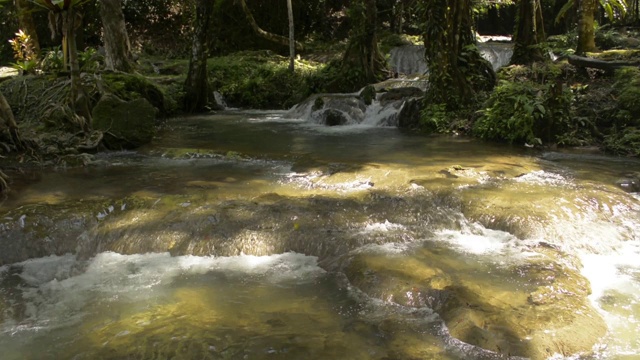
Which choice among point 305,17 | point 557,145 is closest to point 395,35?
point 305,17

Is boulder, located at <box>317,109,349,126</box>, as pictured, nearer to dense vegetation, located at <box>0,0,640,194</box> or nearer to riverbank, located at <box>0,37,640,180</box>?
riverbank, located at <box>0,37,640,180</box>

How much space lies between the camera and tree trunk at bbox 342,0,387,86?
15.4 metres

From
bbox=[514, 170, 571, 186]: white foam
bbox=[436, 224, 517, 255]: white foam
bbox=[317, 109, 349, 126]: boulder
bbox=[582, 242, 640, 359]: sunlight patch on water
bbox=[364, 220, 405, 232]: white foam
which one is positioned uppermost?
bbox=[317, 109, 349, 126]: boulder

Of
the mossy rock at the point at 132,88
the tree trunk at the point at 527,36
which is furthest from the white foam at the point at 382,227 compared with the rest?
the tree trunk at the point at 527,36

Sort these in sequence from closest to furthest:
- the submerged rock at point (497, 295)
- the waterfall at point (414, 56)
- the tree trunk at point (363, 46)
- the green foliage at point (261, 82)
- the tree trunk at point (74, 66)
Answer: the submerged rock at point (497, 295), the tree trunk at point (74, 66), the tree trunk at point (363, 46), the green foliage at point (261, 82), the waterfall at point (414, 56)

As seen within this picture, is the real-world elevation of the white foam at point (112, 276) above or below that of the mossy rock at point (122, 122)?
below

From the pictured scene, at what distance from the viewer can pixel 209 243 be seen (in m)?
5.16

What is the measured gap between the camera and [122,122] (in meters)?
9.70

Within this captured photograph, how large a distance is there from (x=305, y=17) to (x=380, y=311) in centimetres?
2266

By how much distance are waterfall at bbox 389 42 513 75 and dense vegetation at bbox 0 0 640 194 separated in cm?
75

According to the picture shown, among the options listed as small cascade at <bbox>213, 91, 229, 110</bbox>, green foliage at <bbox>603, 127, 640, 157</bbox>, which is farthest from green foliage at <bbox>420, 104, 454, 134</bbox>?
small cascade at <bbox>213, 91, 229, 110</bbox>

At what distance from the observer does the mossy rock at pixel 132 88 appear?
11.6 metres

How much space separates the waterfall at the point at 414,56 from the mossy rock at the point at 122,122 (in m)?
11.7

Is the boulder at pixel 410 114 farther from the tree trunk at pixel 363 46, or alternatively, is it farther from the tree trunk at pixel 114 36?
the tree trunk at pixel 114 36
